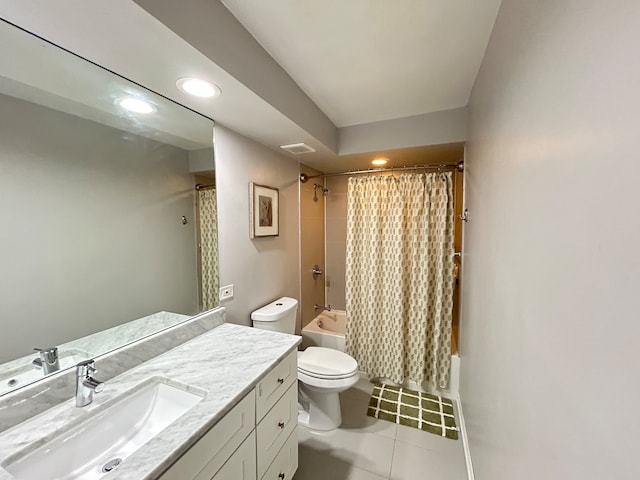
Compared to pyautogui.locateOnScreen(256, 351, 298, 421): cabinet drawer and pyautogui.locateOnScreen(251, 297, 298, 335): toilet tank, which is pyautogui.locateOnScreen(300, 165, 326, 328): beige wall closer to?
pyautogui.locateOnScreen(251, 297, 298, 335): toilet tank

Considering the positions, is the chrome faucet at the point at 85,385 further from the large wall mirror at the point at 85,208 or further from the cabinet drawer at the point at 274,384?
A: the cabinet drawer at the point at 274,384

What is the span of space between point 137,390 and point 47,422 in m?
0.24

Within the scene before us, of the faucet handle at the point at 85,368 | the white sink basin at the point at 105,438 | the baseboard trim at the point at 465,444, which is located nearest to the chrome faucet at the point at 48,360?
the faucet handle at the point at 85,368

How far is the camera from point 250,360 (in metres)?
1.17

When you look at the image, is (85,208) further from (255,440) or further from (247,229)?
(255,440)

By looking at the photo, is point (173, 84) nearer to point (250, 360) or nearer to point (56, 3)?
point (56, 3)

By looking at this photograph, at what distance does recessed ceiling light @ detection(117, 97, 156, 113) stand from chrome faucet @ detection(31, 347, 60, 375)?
1083mm

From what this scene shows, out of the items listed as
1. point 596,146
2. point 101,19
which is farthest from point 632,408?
point 101,19

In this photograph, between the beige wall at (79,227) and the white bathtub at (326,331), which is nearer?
the beige wall at (79,227)

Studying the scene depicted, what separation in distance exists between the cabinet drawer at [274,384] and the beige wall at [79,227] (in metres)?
0.70

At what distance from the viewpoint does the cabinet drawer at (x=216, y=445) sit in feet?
2.39

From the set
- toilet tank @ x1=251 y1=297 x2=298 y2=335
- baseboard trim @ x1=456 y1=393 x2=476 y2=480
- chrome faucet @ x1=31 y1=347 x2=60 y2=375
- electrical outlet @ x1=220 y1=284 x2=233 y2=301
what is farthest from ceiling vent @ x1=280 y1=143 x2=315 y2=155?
baseboard trim @ x1=456 y1=393 x2=476 y2=480

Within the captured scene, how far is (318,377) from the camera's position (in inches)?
68.4

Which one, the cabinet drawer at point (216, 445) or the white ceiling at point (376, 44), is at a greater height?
the white ceiling at point (376, 44)
